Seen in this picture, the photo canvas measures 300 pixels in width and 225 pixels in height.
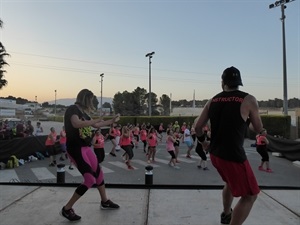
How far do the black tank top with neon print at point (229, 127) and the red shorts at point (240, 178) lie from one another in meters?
0.06

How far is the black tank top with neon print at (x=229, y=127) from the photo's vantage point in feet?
9.91

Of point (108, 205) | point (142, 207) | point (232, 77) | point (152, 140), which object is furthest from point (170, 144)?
point (232, 77)

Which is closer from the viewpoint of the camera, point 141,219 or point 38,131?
point 141,219

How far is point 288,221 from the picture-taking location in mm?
3869

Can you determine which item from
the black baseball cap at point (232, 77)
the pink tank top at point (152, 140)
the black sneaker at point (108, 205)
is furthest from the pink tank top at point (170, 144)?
the black baseball cap at point (232, 77)

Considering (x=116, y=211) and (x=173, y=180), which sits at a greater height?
(x=116, y=211)

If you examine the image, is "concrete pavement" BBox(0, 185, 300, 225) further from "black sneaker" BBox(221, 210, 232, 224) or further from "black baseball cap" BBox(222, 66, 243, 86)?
"black baseball cap" BBox(222, 66, 243, 86)

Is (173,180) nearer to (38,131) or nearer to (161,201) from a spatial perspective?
(161,201)

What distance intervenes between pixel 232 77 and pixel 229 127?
1.66 ft

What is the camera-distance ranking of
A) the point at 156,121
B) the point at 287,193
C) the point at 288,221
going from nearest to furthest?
the point at 288,221 < the point at 287,193 < the point at 156,121

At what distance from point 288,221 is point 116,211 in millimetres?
2097

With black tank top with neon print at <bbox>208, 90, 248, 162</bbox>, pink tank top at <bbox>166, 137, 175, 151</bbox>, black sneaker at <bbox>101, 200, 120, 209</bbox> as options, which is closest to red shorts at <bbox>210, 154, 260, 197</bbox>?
black tank top with neon print at <bbox>208, 90, 248, 162</bbox>

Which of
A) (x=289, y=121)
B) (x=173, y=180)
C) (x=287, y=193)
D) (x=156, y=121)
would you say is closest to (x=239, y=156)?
(x=287, y=193)

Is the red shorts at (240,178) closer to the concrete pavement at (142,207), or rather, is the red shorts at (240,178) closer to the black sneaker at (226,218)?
the black sneaker at (226,218)
